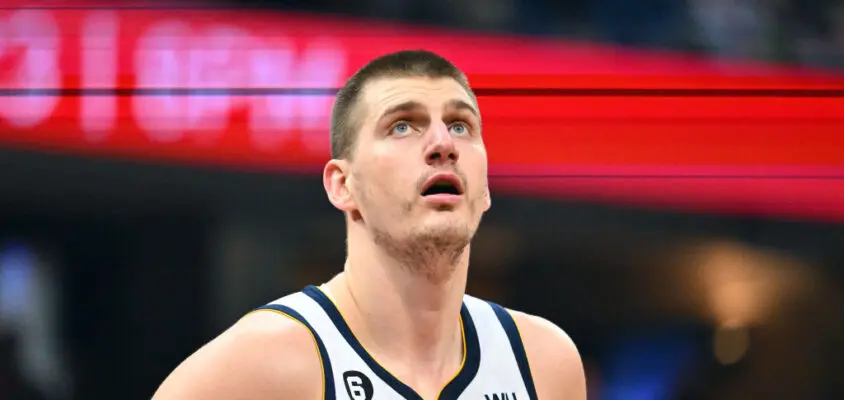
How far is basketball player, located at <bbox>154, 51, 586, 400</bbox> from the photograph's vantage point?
159 centimetres

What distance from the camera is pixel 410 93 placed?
167 centimetres

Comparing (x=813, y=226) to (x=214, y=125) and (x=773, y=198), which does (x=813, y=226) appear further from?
(x=214, y=125)

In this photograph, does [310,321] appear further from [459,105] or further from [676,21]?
[676,21]

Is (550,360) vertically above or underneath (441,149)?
underneath

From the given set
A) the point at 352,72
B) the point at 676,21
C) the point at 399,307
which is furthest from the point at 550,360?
the point at 676,21

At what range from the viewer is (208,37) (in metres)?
2.68

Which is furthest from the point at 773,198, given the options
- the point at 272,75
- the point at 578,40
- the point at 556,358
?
the point at 272,75

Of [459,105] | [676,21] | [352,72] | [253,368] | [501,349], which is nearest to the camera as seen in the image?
[253,368]

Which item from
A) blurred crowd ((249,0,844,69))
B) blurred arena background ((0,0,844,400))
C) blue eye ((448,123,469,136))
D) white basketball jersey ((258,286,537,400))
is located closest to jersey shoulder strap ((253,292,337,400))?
white basketball jersey ((258,286,537,400))

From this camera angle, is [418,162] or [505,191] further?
[505,191]

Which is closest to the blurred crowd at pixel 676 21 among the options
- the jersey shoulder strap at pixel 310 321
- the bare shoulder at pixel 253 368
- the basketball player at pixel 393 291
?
the basketball player at pixel 393 291

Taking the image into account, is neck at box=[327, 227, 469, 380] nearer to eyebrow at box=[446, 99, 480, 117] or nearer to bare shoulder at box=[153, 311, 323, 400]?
bare shoulder at box=[153, 311, 323, 400]

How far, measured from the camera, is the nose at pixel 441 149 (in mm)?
1597

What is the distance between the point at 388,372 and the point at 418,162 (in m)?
0.42
